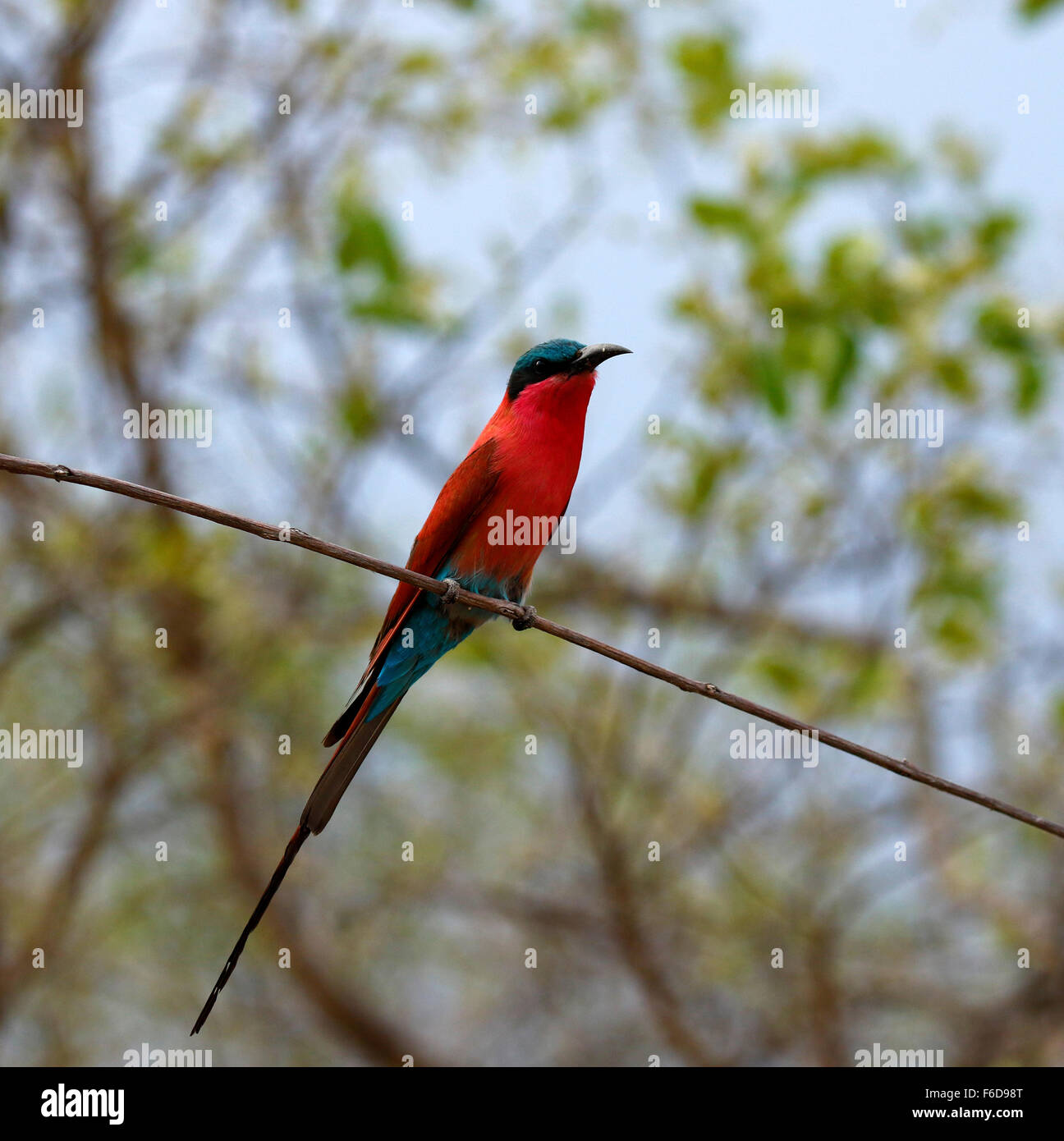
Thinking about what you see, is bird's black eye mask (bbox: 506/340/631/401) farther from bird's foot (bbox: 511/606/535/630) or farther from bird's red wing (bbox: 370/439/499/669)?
bird's foot (bbox: 511/606/535/630)

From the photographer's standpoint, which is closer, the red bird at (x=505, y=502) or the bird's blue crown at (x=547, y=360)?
the red bird at (x=505, y=502)

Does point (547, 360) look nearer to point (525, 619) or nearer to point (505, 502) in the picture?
point (505, 502)

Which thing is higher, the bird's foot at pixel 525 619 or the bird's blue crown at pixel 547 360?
the bird's blue crown at pixel 547 360

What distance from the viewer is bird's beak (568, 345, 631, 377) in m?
2.98

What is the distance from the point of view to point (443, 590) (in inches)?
86.9

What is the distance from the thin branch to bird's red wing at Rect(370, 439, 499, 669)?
34.8 inches

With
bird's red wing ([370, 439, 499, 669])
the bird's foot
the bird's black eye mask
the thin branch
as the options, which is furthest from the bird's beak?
the thin branch

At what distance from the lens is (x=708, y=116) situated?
434cm

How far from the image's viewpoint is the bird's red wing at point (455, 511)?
121 inches

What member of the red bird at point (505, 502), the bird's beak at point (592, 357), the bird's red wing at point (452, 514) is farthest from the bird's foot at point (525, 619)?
the bird's beak at point (592, 357)

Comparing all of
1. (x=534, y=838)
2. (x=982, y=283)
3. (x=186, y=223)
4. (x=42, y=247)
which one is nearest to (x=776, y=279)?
(x=982, y=283)

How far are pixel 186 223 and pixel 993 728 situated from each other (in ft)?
13.5

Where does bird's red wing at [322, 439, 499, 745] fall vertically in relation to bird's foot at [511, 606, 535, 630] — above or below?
above

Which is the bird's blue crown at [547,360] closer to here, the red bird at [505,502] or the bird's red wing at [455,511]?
the red bird at [505,502]
